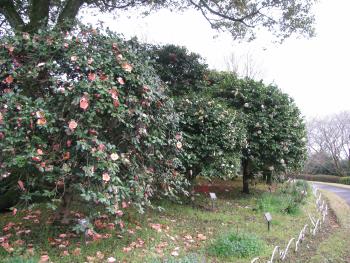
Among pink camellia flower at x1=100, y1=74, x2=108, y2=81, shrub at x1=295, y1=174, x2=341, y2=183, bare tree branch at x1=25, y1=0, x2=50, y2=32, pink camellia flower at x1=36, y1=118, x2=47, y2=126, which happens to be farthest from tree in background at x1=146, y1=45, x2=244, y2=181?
shrub at x1=295, y1=174, x2=341, y2=183

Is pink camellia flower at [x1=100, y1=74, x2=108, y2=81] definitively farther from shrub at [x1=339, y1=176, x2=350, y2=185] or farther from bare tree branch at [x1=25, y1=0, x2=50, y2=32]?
shrub at [x1=339, y1=176, x2=350, y2=185]

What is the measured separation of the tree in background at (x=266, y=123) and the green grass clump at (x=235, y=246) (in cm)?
426

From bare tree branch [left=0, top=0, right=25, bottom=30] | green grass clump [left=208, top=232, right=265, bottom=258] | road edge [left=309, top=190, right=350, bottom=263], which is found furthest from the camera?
bare tree branch [left=0, top=0, right=25, bottom=30]

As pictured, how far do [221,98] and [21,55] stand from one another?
5991 mm

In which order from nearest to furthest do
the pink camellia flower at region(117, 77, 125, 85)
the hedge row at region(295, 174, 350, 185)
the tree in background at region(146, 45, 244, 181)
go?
the pink camellia flower at region(117, 77, 125, 85), the tree in background at region(146, 45, 244, 181), the hedge row at region(295, 174, 350, 185)

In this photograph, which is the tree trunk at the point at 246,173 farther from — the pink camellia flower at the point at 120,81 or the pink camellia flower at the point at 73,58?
the pink camellia flower at the point at 73,58

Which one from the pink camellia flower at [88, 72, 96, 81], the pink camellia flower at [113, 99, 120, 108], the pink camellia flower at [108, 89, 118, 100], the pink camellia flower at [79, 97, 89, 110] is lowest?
the pink camellia flower at [79, 97, 89, 110]

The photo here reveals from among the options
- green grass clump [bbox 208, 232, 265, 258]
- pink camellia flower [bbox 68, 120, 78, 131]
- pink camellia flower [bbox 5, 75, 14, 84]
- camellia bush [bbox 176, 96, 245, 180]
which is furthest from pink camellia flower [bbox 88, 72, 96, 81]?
camellia bush [bbox 176, 96, 245, 180]

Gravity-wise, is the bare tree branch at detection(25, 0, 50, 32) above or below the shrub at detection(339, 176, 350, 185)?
above

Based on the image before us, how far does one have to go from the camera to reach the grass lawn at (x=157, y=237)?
14.3ft

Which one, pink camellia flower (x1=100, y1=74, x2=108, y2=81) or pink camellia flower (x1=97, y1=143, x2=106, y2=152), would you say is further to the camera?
pink camellia flower (x1=100, y1=74, x2=108, y2=81)

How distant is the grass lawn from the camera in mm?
4355

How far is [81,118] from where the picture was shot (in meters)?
3.94

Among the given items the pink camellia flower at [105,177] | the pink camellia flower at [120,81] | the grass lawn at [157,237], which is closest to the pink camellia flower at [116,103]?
the pink camellia flower at [120,81]
